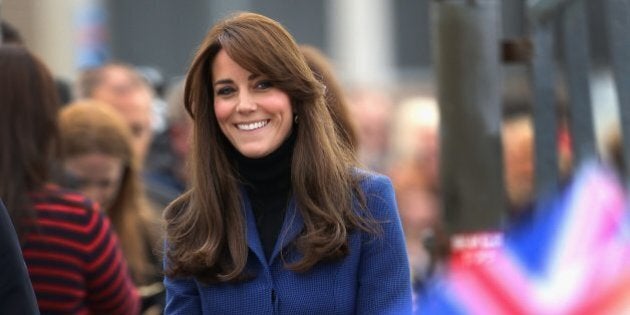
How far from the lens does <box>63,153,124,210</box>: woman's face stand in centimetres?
611

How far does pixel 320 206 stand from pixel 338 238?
12cm

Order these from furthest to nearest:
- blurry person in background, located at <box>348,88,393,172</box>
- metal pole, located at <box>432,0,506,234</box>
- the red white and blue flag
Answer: blurry person in background, located at <box>348,88,393,172</box> → metal pole, located at <box>432,0,506,234</box> → the red white and blue flag

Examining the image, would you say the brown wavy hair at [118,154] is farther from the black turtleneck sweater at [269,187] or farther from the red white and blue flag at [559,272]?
the black turtleneck sweater at [269,187]

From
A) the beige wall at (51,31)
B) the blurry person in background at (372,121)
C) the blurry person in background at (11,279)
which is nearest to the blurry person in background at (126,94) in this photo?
the blurry person in background at (372,121)

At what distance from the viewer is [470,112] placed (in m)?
4.68

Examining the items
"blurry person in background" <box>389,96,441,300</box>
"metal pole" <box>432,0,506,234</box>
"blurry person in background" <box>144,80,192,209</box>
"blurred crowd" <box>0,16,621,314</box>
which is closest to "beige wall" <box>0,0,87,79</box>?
"blurred crowd" <box>0,16,621,314</box>

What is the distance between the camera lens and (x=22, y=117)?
16.0 ft

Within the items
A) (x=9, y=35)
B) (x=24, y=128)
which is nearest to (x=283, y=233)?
(x=24, y=128)

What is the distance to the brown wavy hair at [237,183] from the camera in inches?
144

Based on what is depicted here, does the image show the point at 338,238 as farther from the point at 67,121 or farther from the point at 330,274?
the point at 67,121

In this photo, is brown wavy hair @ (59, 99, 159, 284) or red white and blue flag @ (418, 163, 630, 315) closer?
red white and blue flag @ (418, 163, 630, 315)

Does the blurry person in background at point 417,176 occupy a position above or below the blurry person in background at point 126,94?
below

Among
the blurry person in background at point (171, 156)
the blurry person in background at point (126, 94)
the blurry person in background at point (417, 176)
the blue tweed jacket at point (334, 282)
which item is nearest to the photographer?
the blue tweed jacket at point (334, 282)

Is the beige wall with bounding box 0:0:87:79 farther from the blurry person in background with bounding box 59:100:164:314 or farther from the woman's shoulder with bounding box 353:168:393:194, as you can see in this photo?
the woman's shoulder with bounding box 353:168:393:194
